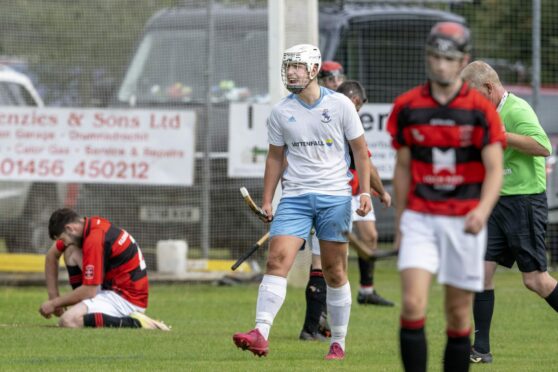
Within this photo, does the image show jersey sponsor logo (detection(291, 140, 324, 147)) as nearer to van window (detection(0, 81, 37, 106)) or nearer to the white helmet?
the white helmet

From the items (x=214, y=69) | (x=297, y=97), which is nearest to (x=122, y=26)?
(x=214, y=69)

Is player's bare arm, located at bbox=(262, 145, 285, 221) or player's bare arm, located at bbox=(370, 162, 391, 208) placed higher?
player's bare arm, located at bbox=(262, 145, 285, 221)

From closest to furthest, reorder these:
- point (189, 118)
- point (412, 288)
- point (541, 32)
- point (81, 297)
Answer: point (412, 288) → point (81, 297) → point (189, 118) → point (541, 32)

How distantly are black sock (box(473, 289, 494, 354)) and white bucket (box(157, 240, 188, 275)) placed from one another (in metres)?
6.63

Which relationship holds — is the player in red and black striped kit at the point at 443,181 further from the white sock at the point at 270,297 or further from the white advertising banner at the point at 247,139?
the white advertising banner at the point at 247,139

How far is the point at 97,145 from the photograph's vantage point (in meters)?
15.1

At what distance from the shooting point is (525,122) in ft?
27.2

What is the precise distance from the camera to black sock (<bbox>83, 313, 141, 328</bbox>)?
34.6 feet

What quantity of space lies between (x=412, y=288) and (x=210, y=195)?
925 centimetres

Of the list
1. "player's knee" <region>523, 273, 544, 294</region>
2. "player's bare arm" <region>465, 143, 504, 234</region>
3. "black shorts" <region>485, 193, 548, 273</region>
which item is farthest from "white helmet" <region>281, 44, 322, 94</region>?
"player's bare arm" <region>465, 143, 504, 234</region>

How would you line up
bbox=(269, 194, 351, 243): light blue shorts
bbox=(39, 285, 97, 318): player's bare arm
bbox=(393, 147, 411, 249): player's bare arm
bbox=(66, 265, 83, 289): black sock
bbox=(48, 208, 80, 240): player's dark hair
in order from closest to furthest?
bbox=(393, 147, 411, 249): player's bare arm < bbox=(269, 194, 351, 243): light blue shorts < bbox=(48, 208, 80, 240): player's dark hair < bbox=(39, 285, 97, 318): player's bare arm < bbox=(66, 265, 83, 289): black sock

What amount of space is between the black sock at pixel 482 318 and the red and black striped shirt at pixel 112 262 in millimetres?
3190

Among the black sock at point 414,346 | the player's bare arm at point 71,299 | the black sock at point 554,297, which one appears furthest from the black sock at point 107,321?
the black sock at point 414,346

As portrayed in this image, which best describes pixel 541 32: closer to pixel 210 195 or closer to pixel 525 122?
pixel 210 195
